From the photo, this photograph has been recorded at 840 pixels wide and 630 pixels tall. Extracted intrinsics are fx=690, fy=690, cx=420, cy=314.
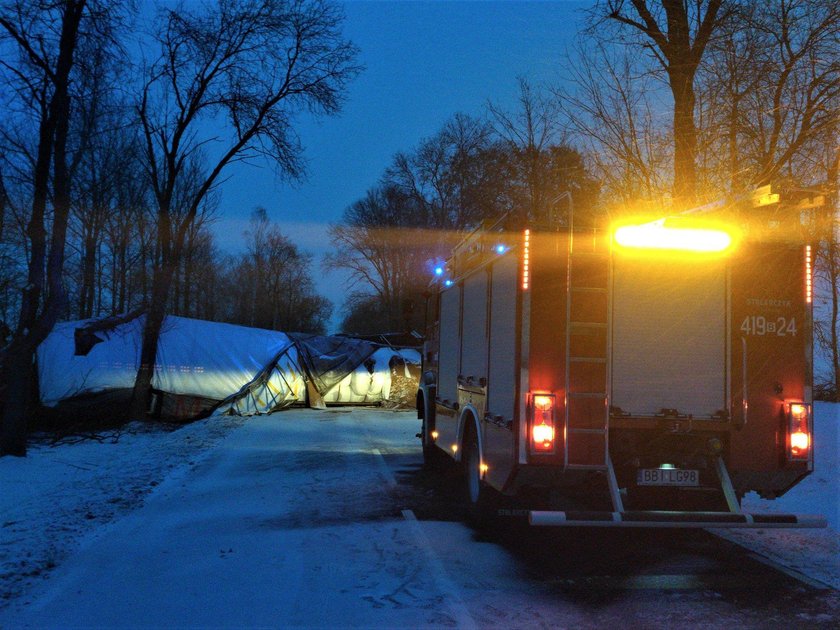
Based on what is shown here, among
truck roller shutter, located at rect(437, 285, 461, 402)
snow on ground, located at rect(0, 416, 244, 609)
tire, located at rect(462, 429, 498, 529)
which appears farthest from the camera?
truck roller shutter, located at rect(437, 285, 461, 402)

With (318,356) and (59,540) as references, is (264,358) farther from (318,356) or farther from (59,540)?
(59,540)

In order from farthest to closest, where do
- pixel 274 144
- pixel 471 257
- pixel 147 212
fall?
pixel 147 212, pixel 274 144, pixel 471 257

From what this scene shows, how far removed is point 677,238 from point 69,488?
785 cm

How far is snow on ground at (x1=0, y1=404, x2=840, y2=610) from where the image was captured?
5797mm

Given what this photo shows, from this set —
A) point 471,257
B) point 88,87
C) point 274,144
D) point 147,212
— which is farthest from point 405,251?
point 471,257

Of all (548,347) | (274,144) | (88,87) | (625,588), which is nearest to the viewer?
(625,588)

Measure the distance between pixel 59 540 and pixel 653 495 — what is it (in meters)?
5.28

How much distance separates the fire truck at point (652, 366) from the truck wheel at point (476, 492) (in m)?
0.61

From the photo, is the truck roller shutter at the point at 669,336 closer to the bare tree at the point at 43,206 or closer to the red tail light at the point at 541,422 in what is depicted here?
the red tail light at the point at 541,422

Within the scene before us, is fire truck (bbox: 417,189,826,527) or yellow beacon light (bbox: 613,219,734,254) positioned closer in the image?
fire truck (bbox: 417,189,826,527)

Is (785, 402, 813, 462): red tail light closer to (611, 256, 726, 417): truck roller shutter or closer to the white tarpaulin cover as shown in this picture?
(611, 256, 726, 417): truck roller shutter

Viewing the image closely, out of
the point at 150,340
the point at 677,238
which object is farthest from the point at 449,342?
the point at 150,340

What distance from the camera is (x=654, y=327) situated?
19.7ft

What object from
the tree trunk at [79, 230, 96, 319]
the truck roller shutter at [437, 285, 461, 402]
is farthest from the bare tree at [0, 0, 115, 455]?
Result: the tree trunk at [79, 230, 96, 319]
